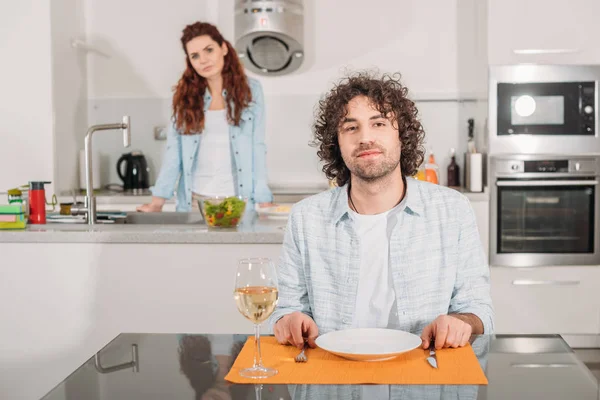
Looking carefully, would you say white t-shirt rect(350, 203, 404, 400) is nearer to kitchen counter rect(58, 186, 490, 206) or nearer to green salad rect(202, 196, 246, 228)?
green salad rect(202, 196, 246, 228)

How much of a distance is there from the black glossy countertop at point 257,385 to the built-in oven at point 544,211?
9.18 ft

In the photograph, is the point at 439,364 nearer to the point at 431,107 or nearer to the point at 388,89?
the point at 388,89

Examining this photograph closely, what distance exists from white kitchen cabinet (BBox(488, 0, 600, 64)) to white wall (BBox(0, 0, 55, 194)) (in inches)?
98.3

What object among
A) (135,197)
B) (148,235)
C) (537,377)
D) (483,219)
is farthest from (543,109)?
(537,377)

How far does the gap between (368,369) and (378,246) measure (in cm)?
54

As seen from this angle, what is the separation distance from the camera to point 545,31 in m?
4.27

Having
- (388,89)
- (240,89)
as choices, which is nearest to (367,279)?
(388,89)

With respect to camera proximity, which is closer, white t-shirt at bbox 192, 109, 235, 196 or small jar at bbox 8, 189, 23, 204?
small jar at bbox 8, 189, 23, 204

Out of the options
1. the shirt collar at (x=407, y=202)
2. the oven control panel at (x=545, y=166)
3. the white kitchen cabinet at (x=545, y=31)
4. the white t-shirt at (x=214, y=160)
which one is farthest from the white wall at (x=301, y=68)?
the shirt collar at (x=407, y=202)

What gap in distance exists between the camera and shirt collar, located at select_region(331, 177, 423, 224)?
6.02 ft

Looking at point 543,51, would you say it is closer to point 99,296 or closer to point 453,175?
point 453,175

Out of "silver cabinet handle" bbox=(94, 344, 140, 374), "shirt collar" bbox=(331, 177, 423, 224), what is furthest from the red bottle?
"silver cabinet handle" bbox=(94, 344, 140, 374)

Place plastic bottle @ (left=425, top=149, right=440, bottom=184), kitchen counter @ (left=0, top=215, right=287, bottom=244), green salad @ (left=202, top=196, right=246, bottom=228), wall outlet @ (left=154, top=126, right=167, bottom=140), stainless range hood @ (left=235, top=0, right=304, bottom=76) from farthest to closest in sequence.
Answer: wall outlet @ (left=154, top=126, right=167, bottom=140) < plastic bottle @ (left=425, top=149, right=440, bottom=184) < stainless range hood @ (left=235, top=0, right=304, bottom=76) < green salad @ (left=202, top=196, right=246, bottom=228) < kitchen counter @ (left=0, top=215, right=287, bottom=244)

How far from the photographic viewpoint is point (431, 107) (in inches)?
195
